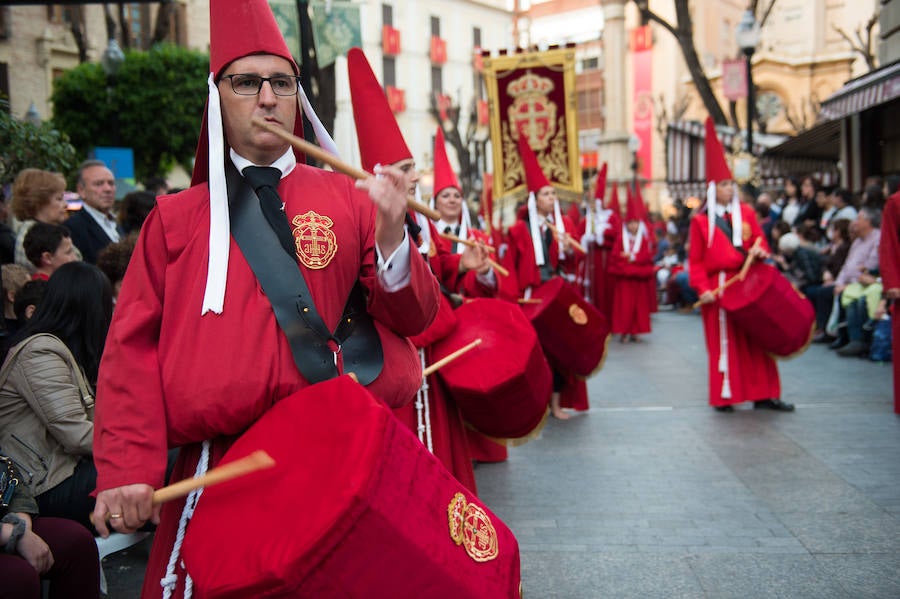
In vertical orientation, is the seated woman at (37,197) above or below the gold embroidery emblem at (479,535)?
above

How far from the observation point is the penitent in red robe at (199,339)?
218 cm

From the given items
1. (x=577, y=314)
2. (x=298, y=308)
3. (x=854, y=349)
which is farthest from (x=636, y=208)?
(x=298, y=308)

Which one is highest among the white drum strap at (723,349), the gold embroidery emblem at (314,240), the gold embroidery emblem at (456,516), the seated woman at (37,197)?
the seated woman at (37,197)

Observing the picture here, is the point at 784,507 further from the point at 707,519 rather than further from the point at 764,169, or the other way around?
the point at 764,169

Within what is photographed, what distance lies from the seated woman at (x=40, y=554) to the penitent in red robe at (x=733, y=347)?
18.9 ft

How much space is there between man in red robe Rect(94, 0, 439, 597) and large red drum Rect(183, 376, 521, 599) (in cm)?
16

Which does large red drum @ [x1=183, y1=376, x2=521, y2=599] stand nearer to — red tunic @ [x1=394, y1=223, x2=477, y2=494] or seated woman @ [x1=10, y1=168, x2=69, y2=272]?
red tunic @ [x1=394, y1=223, x2=477, y2=494]

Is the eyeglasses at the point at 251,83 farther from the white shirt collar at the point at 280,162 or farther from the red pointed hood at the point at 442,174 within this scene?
the red pointed hood at the point at 442,174

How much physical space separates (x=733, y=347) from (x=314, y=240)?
19.9 feet

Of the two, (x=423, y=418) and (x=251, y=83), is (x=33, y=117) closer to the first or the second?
(x=423, y=418)

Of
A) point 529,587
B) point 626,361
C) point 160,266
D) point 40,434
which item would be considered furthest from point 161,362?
point 626,361

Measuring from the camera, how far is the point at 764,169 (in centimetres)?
2228

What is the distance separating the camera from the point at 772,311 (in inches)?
284

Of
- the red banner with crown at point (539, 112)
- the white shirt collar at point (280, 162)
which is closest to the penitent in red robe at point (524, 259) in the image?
the red banner with crown at point (539, 112)
